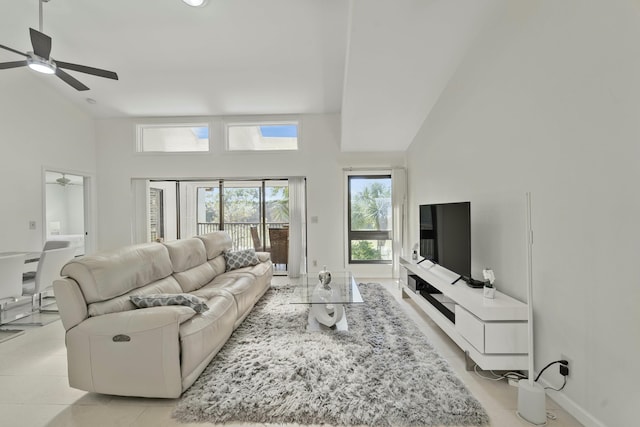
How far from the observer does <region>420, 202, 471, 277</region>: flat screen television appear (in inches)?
110

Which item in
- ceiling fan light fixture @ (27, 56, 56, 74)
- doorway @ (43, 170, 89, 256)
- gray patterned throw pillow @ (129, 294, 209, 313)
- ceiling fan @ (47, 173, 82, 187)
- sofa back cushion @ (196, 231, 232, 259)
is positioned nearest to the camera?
gray patterned throw pillow @ (129, 294, 209, 313)

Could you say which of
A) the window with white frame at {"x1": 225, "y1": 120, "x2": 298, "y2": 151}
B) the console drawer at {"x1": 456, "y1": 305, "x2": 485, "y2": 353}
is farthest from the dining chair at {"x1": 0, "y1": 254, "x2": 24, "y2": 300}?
the console drawer at {"x1": 456, "y1": 305, "x2": 485, "y2": 353}

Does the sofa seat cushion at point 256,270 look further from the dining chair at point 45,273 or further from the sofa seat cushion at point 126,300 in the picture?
the dining chair at point 45,273

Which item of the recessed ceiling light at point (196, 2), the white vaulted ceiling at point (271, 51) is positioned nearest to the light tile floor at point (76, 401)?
the white vaulted ceiling at point (271, 51)

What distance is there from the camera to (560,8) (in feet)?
6.25

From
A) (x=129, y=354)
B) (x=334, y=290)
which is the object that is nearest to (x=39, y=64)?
(x=129, y=354)

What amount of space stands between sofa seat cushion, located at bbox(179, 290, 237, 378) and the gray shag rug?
16cm

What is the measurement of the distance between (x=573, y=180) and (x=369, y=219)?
380cm

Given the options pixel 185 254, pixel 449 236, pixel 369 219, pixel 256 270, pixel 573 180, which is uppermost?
pixel 573 180

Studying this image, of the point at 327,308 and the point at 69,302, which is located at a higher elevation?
the point at 69,302

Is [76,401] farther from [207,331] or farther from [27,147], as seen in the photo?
[27,147]

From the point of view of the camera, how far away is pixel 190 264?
3430mm

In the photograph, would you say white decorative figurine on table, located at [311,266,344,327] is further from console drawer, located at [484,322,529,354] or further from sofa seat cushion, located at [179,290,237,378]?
console drawer, located at [484,322,529,354]

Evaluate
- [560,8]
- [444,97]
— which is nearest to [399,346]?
[560,8]
